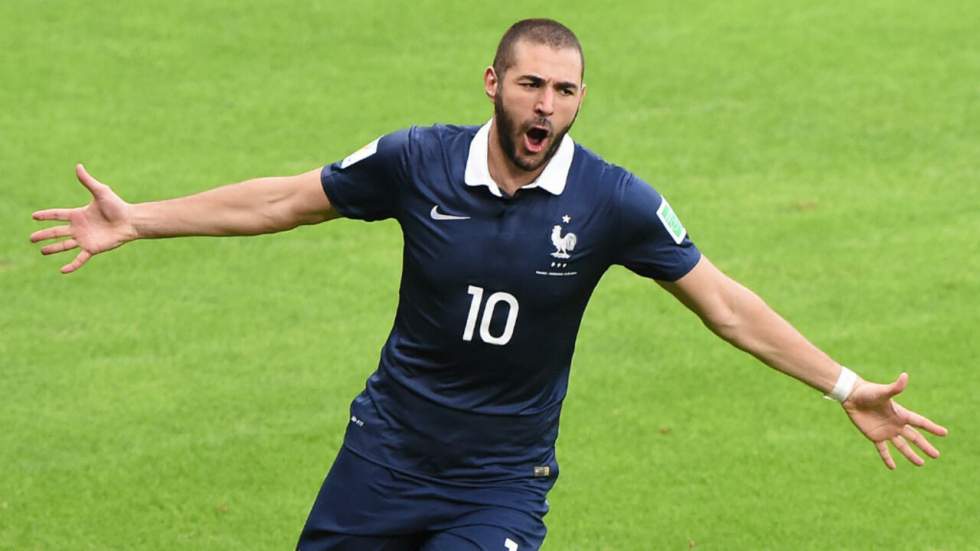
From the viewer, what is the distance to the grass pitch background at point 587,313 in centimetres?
931

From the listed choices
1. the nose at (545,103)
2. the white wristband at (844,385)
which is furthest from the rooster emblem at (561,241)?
the white wristband at (844,385)

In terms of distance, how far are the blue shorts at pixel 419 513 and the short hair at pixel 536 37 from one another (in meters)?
1.52

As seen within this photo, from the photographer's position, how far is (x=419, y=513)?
21.7ft

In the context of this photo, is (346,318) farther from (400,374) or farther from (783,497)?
(400,374)

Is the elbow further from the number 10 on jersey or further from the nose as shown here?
the nose

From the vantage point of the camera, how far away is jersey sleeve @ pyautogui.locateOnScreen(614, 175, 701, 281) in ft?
21.1

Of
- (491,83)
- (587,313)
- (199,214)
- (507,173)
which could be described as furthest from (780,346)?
(587,313)

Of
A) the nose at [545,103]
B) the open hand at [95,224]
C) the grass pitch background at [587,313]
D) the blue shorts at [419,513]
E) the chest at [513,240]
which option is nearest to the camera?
the nose at [545,103]

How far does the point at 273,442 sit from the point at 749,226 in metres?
4.31

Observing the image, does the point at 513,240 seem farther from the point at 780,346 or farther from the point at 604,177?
the point at 780,346

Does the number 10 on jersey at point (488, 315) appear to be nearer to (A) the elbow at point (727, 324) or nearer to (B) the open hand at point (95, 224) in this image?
(A) the elbow at point (727, 324)

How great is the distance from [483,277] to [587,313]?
203 inches

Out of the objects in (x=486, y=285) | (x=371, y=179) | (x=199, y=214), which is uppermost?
(x=371, y=179)

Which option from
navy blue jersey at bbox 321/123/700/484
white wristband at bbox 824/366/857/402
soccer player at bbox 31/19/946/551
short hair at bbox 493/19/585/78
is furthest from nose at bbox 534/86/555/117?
white wristband at bbox 824/366/857/402
